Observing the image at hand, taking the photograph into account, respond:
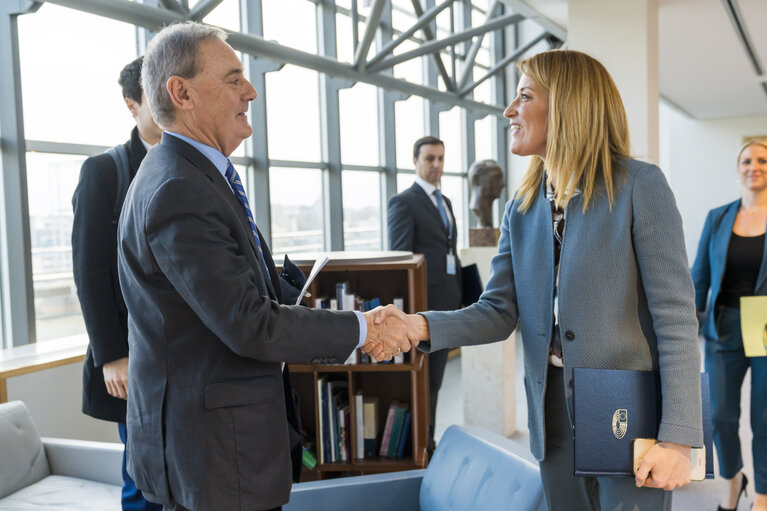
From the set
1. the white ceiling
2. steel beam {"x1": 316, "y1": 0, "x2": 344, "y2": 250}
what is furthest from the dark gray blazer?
steel beam {"x1": 316, "y1": 0, "x2": 344, "y2": 250}

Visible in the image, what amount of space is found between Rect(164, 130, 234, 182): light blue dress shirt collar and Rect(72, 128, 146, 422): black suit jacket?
577mm

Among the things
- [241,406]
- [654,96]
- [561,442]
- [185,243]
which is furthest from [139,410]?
[654,96]

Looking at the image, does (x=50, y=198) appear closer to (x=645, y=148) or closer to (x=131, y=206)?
(x=131, y=206)

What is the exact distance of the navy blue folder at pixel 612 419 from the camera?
4.51 ft

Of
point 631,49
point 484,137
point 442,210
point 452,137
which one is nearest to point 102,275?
point 442,210

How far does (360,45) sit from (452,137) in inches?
179

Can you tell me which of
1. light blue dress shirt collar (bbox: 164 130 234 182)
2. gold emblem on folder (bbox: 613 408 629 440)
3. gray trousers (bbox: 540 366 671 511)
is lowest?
gray trousers (bbox: 540 366 671 511)

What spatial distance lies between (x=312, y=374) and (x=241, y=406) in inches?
73.5

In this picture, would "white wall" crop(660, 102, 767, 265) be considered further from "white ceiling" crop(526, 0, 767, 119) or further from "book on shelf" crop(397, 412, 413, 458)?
"book on shelf" crop(397, 412, 413, 458)

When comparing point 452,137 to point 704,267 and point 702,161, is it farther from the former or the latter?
point 704,267

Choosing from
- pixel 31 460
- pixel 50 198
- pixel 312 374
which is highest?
pixel 50 198

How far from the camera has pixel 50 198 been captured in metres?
4.35

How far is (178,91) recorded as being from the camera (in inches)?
58.7

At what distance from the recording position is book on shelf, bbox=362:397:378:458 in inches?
124
